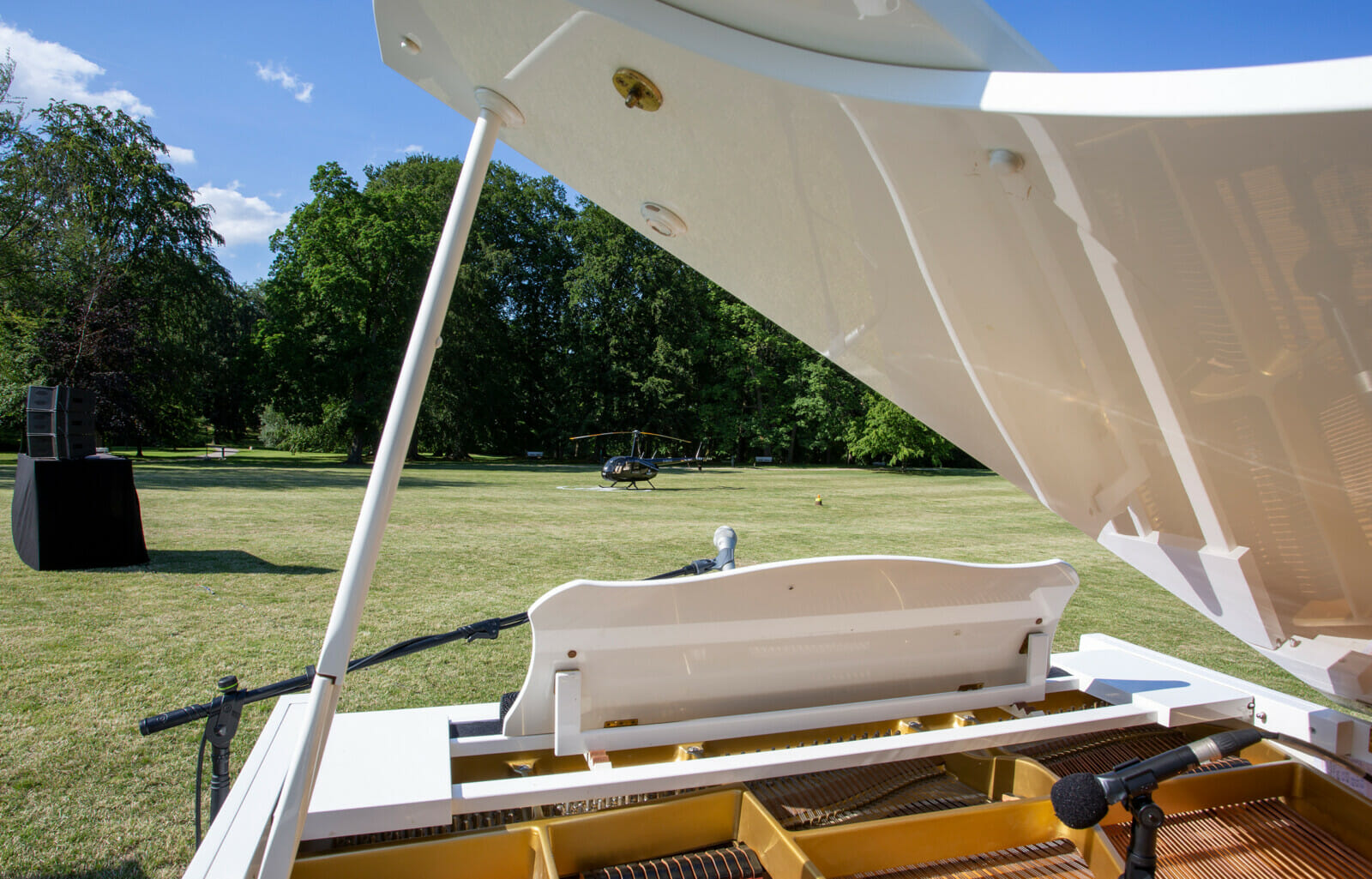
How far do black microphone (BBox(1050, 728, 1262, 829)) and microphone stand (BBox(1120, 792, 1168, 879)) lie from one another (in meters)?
0.03

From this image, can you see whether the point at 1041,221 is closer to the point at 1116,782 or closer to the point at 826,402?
the point at 1116,782

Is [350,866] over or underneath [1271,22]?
underneath

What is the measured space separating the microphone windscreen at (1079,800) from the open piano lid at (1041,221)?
→ 2.22 feet

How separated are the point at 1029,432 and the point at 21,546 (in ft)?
34.0

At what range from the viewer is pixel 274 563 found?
9008 millimetres

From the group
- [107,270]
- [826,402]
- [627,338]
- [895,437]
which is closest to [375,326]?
[107,270]

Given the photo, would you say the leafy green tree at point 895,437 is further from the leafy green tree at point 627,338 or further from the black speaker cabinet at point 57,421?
the black speaker cabinet at point 57,421

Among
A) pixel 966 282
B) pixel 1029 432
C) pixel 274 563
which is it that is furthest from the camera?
pixel 274 563

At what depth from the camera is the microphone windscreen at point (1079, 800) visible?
1189 millimetres

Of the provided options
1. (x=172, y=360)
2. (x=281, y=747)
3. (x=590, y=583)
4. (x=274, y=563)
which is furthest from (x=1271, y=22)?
(x=172, y=360)

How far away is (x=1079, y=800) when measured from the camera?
120cm

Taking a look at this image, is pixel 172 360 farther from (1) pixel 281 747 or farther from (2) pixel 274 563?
(1) pixel 281 747

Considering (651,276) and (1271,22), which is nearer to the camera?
(1271,22)

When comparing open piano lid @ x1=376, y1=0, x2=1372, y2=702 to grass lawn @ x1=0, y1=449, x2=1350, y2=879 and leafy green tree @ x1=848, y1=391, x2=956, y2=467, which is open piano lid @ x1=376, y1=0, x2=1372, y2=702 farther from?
leafy green tree @ x1=848, y1=391, x2=956, y2=467
